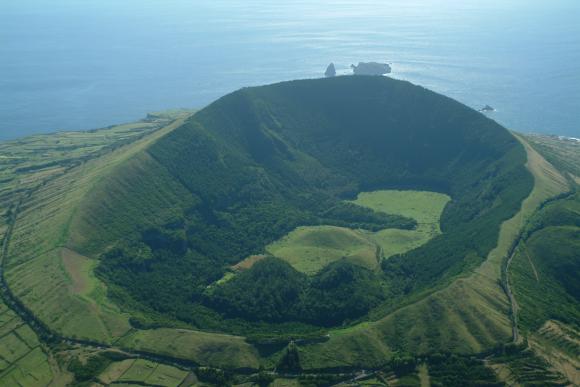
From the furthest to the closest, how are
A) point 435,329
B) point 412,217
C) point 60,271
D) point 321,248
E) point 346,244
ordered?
point 412,217 → point 346,244 → point 321,248 → point 60,271 → point 435,329

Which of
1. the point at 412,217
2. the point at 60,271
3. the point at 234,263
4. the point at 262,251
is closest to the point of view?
the point at 60,271

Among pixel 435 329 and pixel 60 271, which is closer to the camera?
pixel 435 329

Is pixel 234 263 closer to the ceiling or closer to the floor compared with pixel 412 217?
closer to the ceiling

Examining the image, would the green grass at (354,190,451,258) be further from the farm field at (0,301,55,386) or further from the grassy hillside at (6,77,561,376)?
the farm field at (0,301,55,386)

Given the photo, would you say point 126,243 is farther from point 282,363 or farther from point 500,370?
point 500,370

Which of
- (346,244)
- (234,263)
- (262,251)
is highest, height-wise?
(234,263)

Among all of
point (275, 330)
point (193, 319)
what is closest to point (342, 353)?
point (275, 330)

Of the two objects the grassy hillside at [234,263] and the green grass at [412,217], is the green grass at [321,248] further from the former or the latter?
the green grass at [412,217]

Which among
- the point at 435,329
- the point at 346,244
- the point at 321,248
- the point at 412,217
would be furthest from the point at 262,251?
the point at 435,329

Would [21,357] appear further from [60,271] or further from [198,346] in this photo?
[198,346]

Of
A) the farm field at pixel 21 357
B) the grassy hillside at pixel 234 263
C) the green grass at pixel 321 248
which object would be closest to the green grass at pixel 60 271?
the grassy hillside at pixel 234 263

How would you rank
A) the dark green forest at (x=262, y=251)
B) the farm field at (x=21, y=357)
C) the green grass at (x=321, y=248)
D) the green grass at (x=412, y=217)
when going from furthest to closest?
the green grass at (x=412, y=217), the green grass at (x=321, y=248), the dark green forest at (x=262, y=251), the farm field at (x=21, y=357)
